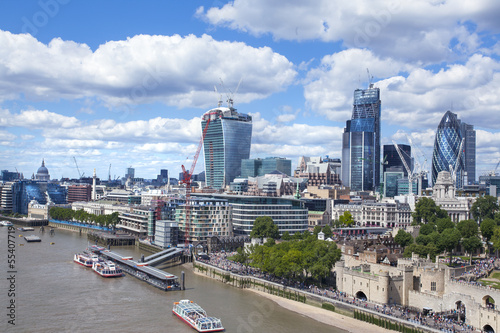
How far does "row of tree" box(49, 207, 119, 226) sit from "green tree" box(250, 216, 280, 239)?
59094 millimetres

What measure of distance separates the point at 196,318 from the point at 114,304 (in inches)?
527

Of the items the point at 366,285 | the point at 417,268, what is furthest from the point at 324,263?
the point at 417,268

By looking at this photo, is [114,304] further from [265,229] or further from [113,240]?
[113,240]

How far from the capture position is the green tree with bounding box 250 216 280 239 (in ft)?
345

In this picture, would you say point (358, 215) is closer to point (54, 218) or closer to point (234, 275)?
point (234, 275)

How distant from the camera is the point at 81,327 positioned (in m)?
51.0

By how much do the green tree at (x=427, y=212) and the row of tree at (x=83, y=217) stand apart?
84683 mm

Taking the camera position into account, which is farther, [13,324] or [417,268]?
[417,268]

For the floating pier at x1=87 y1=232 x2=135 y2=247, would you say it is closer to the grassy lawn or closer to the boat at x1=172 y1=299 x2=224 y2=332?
the boat at x1=172 y1=299 x2=224 y2=332

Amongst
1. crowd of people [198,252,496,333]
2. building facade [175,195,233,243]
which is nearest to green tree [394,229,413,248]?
crowd of people [198,252,496,333]

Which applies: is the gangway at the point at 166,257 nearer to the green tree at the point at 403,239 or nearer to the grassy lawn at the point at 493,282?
the green tree at the point at 403,239

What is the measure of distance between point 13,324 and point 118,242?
7301 centimetres

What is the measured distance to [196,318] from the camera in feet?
171

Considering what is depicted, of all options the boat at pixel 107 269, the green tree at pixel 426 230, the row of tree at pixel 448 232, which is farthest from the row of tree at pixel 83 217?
the green tree at pixel 426 230
